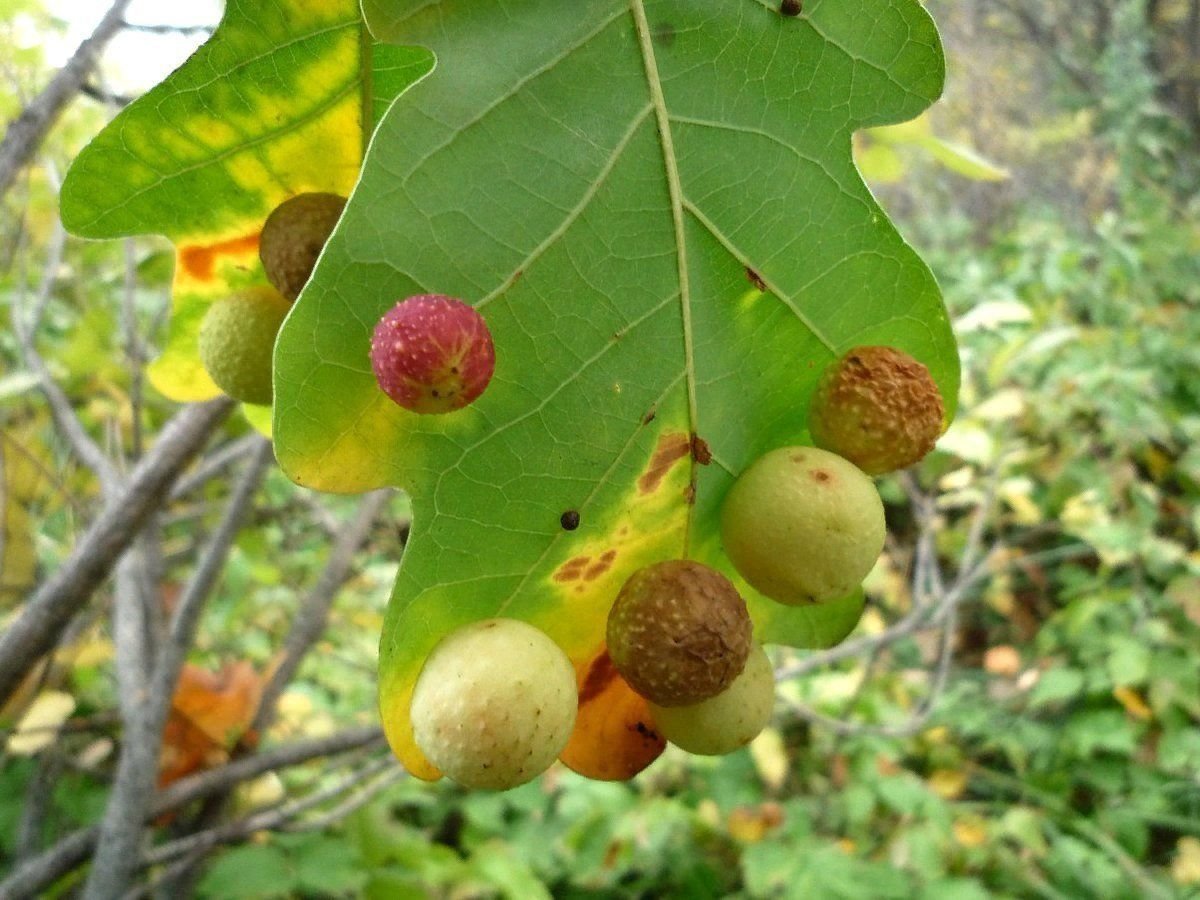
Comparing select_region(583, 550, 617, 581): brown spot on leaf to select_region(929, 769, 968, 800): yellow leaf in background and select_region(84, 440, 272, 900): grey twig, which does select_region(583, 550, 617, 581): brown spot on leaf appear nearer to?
select_region(84, 440, 272, 900): grey twig

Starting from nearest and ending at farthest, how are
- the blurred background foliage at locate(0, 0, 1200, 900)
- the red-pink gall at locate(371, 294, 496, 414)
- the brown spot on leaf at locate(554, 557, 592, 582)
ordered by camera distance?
the red-pink gall at locate(371, 294, 496, 414) → the brown spot on leaf at locate(554, 557, 592, 582) → the blurred background foliage at locate(0, 0, 1200, 900)

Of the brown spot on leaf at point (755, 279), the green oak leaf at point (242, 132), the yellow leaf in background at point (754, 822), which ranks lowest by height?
the yellow leaf in background at point (754, 822)

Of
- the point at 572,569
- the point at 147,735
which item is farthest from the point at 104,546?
the point at 572,569

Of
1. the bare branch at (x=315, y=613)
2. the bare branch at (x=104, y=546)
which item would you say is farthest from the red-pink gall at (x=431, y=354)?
the bare branch at (x=315, y=613)

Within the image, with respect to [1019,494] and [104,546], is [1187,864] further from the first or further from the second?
[104,546]

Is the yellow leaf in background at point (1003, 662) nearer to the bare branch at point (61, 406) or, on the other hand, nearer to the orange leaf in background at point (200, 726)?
the orange leaf in background at point (200, 726)

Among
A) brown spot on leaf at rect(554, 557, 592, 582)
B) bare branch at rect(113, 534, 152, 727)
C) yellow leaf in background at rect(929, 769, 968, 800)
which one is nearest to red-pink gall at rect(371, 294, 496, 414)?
brown spot on leaf at rect(554, 557, 592, 582)
